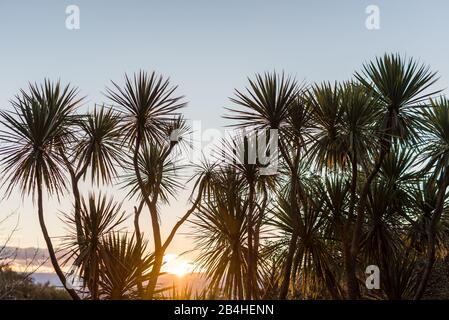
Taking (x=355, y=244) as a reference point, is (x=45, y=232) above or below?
above

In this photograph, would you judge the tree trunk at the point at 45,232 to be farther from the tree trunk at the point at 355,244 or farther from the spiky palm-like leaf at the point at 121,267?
the tree trunk at the point at 355,244

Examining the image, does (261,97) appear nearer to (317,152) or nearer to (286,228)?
(317,152)

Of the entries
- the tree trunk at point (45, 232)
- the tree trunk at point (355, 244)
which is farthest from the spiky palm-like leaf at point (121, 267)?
the tree trunk at point (355, 244)

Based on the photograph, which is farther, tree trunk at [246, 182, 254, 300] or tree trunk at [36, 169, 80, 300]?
tree trunk at [36, 169, 80, 300]

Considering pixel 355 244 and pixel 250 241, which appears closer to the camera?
pixel 250 241

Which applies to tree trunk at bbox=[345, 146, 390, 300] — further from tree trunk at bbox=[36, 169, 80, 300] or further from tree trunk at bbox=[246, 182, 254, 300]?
tree trunk at bbox=[36, 169, 80, 300]

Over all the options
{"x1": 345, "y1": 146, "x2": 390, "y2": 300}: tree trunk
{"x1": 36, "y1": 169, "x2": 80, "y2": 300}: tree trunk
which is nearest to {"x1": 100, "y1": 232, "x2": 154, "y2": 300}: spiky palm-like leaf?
{"x1": 36, "y1": 169, "x2": 80, "y2": 300}: tree trunk

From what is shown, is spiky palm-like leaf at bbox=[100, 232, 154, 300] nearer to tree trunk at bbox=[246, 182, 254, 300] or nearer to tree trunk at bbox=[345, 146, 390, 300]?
tree trunk at bbox=[246, 182, 254, 300]

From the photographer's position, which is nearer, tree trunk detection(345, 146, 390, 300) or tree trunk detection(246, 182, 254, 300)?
tree trunk detection(246, 182, 254, 300)

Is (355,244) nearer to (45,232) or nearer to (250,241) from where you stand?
(250,241)

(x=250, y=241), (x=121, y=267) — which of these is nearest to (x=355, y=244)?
(x=250, y=241)

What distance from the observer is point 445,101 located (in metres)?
10.8
